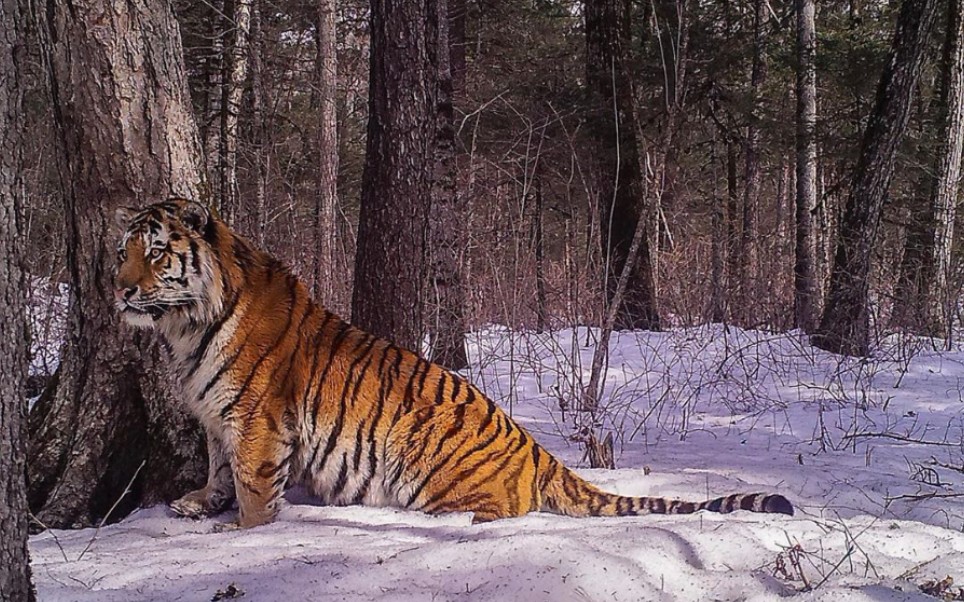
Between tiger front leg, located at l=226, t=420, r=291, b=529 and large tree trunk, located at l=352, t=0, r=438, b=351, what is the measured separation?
183cm

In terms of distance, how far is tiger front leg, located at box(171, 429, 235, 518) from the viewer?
3877 millimetres

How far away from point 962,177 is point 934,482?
1369 cm

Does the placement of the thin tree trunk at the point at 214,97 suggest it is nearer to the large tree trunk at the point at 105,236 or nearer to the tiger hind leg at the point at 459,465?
the large tree trunk at the point at 105,236

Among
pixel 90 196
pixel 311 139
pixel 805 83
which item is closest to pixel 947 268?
pixel 805 83

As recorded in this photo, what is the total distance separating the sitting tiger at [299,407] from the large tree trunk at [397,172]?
1367mm

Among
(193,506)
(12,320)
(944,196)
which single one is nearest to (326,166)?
(193,506)

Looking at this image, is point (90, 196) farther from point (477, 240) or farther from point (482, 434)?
point (477, 240)

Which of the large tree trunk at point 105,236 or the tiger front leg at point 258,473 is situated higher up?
the large tree trunk at point 105,236

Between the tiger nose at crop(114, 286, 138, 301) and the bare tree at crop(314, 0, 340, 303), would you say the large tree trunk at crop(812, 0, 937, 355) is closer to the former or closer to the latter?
the bare tree at crop(314, 0, 340, 303)

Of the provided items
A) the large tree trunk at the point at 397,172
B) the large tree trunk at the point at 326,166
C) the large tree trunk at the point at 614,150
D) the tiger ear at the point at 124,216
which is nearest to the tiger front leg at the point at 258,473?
the tiger ear at the point at 124,216

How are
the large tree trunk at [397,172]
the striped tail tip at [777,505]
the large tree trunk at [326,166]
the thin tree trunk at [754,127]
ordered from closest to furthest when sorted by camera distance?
the striped tail tip at [777,505]
the large tree trunk at [397,172]
the large tree trunk at [326,166]
the thin tree trunk at [754,127]

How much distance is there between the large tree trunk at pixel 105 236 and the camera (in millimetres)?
3766

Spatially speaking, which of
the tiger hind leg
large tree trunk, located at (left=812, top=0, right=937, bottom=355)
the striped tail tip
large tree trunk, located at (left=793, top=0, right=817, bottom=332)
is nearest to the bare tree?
large tree trunk, located at (left=812, top=0, right=937, bottom=355)

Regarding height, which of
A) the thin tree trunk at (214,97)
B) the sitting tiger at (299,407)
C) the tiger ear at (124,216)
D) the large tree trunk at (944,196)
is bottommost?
the sitting tiger at (299,407)
